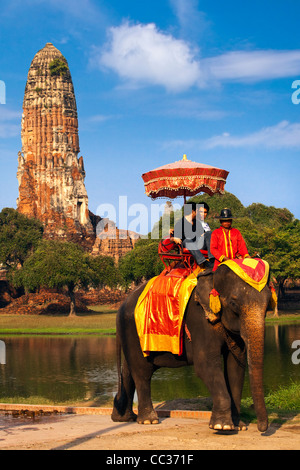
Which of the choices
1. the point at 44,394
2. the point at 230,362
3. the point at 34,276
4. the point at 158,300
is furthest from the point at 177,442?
the point at 34,276

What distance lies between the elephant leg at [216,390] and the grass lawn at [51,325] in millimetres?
28188

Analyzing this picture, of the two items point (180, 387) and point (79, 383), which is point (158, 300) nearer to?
point (180, 387)

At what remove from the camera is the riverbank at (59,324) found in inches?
1486

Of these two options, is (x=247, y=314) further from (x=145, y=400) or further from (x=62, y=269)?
(x=62, y=269)

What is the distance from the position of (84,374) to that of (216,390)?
39.6 feet

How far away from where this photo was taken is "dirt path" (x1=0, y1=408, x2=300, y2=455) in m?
7.63

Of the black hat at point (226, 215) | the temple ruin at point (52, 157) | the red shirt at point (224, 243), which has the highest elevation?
the temple ruin at point (52, 157)

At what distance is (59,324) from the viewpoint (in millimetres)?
44000

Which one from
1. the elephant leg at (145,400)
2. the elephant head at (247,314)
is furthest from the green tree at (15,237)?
the elephant head at (247,314)

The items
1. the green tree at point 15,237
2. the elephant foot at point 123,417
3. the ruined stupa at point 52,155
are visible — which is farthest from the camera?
the ruined stupa at point 52,155

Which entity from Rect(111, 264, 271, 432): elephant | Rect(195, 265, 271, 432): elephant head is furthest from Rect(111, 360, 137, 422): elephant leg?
Rect(195, 265, 271, 432): elephant head

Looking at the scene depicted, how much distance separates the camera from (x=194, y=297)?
29.4 feet

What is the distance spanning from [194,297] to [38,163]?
78500 mm

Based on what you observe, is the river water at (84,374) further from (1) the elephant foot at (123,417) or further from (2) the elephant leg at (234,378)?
(2) the elephant leg at (234,378)
